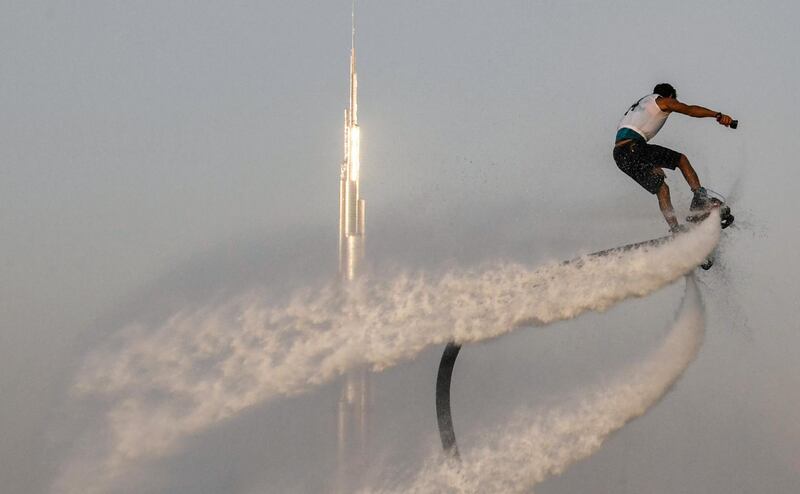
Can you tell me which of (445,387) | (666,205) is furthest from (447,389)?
Result: (666,205)

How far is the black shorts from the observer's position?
3069 centimetres

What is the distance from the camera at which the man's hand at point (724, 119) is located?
2847 cm

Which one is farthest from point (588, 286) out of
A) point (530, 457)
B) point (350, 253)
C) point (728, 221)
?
point (350, 253)

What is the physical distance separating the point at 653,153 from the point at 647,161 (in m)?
0.26

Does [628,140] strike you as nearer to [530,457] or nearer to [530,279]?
[530,279]

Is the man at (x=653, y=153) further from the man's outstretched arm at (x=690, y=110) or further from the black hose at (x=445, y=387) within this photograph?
the black hose at (x=445, y=387)

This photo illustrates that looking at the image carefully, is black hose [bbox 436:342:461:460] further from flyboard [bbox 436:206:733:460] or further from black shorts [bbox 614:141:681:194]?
black shorts [bbox 614:141:681:194]

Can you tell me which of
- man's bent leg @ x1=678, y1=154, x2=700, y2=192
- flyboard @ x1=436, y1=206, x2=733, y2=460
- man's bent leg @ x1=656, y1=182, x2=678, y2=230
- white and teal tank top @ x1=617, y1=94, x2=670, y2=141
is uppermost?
white and teal tank top @ x1=617, y1=94, x2=670, y2=141

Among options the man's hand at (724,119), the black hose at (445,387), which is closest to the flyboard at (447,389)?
the black hose at (445,387)

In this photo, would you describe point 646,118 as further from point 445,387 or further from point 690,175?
point 445,387

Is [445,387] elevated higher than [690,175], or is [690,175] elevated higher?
[690,175]

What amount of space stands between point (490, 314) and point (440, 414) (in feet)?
10.9

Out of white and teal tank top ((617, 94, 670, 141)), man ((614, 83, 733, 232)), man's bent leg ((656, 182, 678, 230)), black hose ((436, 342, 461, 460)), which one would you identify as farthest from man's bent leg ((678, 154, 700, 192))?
black hose ((436, 342, 461, 460))

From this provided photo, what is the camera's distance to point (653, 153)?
3086 cm
